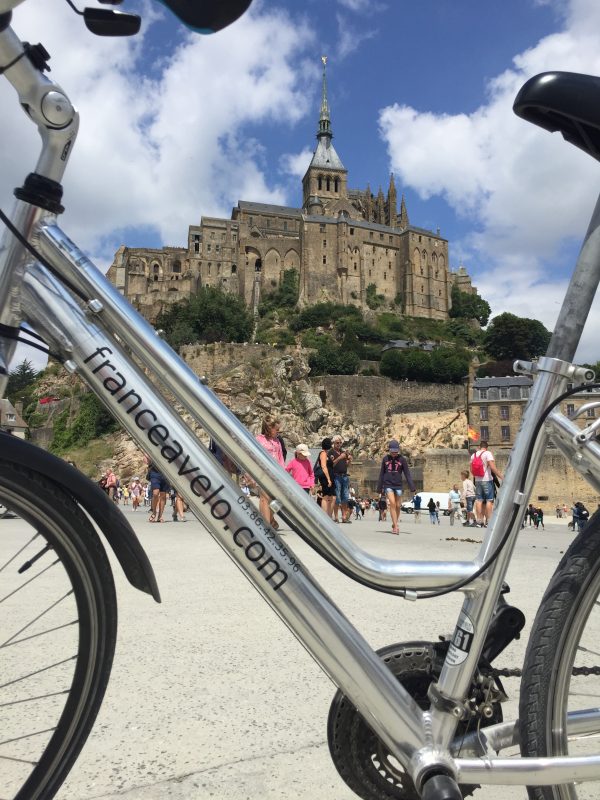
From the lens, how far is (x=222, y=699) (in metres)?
2.09

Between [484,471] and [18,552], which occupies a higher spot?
[484,471]

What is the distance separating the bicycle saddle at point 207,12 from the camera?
1071 mm

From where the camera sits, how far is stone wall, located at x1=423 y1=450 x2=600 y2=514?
115ft

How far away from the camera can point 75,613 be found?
121cm

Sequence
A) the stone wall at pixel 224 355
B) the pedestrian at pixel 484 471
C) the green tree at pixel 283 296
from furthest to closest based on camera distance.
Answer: the green tree at pixel 283 296
the stone wall at pixel 224 355
the pedestrian at pixel 484 471

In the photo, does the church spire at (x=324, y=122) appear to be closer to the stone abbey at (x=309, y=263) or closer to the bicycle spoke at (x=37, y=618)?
the stone abbey at (x=309, y=263)

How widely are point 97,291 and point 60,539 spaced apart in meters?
0.50

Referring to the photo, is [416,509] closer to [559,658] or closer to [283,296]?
[559,658]

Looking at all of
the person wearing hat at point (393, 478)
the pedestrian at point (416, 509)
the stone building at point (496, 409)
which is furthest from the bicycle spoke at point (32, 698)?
the stone building at point (496, 409)

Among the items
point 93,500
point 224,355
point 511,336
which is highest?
point 511,336

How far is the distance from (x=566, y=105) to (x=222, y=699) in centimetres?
202

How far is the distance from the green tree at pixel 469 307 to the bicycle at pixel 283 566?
81535 mm

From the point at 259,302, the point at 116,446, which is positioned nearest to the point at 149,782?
the point at 116,446

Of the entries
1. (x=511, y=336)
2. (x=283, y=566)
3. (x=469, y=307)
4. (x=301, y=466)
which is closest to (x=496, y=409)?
(x=511, y=336)
